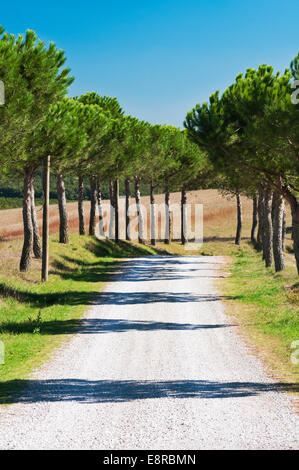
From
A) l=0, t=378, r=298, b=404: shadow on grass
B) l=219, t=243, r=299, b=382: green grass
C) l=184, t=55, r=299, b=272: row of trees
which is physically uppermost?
l=184, t=55, r=299, b=272: row of trees

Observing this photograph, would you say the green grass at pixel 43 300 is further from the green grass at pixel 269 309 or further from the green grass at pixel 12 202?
the green grass at pixel 12 202

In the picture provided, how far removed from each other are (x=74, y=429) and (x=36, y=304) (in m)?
14.3

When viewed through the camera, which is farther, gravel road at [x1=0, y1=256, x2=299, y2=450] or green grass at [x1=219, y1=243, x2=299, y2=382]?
green grass at [x1=219, y1=243, x2=299, y2=382]

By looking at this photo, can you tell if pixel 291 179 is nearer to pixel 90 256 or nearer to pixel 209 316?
pixel 209 316

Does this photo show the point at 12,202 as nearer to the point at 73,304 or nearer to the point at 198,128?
the point at 198,128

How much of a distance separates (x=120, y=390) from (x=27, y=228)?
1823 centimetres

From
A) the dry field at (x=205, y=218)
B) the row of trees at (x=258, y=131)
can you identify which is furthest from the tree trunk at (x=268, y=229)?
the dry field at (x=205, y=218)

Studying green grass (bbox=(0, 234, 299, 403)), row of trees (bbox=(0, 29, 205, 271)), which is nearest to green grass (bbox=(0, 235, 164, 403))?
green grass (bbox=(0, 234, 299, 403))

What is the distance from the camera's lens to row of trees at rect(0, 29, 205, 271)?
67.0ft

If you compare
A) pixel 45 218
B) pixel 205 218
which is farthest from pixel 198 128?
pixel 205 218

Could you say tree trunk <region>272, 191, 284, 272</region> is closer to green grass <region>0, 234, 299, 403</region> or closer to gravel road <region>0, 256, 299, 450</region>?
green grass <region>0, 234, 299, 403</region>

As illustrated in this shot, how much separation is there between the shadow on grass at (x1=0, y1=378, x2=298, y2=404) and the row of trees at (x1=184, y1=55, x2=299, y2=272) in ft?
40.8

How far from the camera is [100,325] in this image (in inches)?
738

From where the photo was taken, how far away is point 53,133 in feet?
87.0
